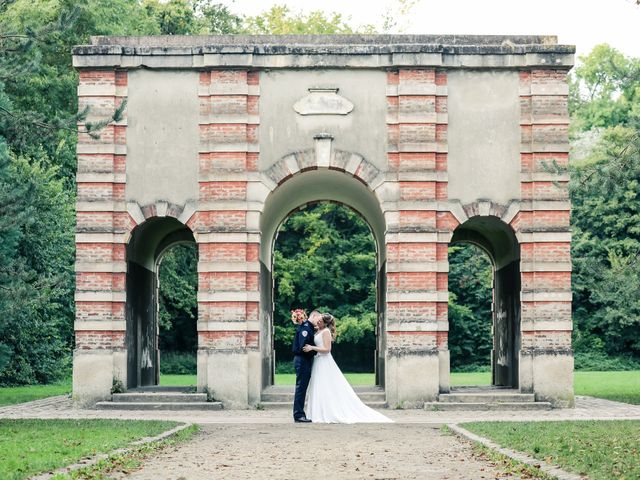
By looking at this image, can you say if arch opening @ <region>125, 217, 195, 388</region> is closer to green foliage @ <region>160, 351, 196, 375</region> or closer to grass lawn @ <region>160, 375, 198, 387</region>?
grass lawn @ <region>160, 375, 198, 387</region>

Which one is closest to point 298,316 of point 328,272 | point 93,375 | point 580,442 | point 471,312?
point 93,375

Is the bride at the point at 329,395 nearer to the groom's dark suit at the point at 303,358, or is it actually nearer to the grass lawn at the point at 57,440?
the groom's dark suit at the point at 303,358

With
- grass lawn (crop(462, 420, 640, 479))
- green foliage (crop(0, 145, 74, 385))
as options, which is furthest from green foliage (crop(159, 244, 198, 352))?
grass lawn (crop(462, 420, 640, 479))

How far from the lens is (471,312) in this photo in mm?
51500

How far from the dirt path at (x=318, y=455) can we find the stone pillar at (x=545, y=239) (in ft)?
16.0

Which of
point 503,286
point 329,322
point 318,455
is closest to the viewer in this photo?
point 318,455

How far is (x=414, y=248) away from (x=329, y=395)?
158 inches

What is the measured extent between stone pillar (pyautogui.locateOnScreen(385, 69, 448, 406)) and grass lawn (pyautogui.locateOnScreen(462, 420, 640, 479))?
4.21m

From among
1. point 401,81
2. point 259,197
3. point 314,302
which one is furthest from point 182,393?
point 314,302

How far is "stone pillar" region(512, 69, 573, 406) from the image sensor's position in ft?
73.8

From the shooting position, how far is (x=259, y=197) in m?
23.0

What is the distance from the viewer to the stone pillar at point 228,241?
22.5 m

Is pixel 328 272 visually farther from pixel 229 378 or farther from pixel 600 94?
pixel 229 378

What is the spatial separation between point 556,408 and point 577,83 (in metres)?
42.1
